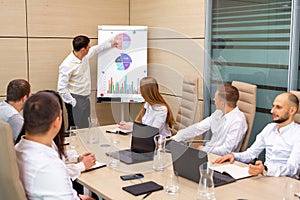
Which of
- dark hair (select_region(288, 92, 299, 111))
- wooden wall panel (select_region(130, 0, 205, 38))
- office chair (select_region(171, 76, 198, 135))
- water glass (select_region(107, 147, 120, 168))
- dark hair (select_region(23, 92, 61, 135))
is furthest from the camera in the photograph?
wooden wall panel (select_region(130, 0, 205, 38))

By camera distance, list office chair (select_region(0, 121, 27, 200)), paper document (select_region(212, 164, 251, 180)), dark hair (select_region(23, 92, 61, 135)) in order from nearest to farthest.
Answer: office chair (select_region(0, 121, 27, 200)) < dark hair (select_region(23, 92, 61, 135)) < paper document (select_region(212, 164, 251, 180))

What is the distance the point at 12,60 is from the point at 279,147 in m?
3.43

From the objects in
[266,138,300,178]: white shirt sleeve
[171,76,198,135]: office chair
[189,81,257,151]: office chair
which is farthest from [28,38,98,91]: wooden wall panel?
[266,138,300,178]: white shirt sleeve

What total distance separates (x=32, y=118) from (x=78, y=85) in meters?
3.21

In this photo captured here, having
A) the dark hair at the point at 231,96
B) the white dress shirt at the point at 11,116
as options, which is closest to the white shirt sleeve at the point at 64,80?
the white dress shirt at the point at 11,116

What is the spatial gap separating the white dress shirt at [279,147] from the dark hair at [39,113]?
1.46 m

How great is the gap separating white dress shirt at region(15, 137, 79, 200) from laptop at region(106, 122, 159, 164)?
834 millimetres

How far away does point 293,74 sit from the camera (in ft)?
12.1

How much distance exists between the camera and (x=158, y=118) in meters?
3.37

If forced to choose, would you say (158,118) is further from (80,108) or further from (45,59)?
(45,59)

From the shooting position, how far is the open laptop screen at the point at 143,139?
103 inches

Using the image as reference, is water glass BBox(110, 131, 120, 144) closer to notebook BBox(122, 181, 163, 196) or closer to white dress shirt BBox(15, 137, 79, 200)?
notebook BBox(122, 181, 163, 196)

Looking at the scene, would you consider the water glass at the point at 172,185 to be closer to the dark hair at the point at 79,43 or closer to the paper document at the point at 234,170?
the paper document at the point at 234,170

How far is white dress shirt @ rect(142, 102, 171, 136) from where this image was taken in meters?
3.36
